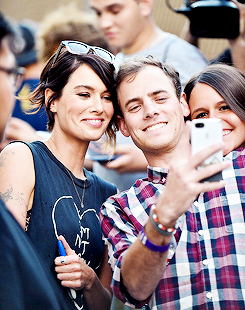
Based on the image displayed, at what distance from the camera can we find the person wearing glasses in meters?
2.60

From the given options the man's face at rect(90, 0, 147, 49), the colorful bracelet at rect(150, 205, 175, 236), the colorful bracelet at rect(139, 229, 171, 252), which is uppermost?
the man's face at rect(90, 0, 147, 49)

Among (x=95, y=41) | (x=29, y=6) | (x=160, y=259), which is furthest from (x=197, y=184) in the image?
(x=29, y=6)

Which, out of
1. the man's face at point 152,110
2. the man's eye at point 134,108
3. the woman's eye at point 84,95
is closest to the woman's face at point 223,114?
the man's face at point 152,110

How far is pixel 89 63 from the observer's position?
2932 mm

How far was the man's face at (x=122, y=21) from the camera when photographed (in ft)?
13.2

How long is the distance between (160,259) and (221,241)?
0.46 meters

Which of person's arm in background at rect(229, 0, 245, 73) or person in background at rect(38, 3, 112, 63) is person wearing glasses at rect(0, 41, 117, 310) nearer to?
person's arm in background at rect(229, 0, 245, 73)

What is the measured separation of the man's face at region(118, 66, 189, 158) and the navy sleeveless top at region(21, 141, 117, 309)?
0.41m

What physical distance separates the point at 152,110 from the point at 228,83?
15.5 inches

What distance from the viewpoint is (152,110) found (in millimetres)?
2715

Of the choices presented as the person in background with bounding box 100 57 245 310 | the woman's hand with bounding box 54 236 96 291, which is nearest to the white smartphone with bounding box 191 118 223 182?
the person in background with bounding box 100 57 245 310

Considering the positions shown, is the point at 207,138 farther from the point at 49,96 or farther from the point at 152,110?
the point at 49,96

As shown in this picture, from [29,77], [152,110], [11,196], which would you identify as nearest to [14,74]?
[11,196]

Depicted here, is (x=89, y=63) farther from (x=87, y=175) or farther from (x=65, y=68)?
(x=87, y=175)
